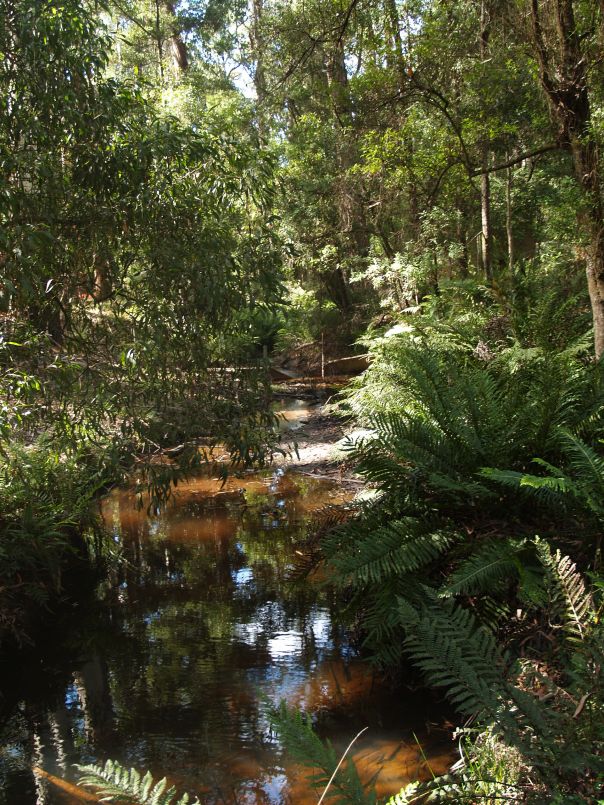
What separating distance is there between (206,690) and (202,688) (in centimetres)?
3

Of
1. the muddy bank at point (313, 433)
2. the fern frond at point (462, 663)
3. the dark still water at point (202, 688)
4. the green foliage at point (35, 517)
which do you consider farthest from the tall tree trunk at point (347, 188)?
the fern frond at point (462, 663)

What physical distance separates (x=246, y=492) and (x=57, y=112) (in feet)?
15.4

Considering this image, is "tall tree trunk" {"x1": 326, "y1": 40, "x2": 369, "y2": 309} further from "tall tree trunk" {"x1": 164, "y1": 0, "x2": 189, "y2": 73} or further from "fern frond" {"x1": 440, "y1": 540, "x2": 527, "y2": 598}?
"fern frond" {"x1": 440, "y1": 540, "x2": 527, "y2": 598}

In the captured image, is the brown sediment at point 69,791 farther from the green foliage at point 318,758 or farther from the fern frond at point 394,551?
the green foliage at point 318,758

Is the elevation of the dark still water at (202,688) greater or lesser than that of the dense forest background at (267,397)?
lesser

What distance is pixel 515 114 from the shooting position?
8617mm

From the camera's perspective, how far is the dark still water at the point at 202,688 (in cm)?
297

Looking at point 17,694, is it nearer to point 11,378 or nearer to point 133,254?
point 11,378

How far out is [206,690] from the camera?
143 inches

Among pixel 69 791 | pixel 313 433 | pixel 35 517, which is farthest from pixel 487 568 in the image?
pixel 313 433

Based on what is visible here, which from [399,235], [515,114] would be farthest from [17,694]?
[399,235]

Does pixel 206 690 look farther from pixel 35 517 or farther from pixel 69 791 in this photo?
pixel 35 517

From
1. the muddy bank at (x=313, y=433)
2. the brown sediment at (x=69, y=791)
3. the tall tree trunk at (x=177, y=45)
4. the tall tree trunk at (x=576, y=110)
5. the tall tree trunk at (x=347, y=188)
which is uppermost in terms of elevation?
the tall tree trunk at (x=177, y=45)

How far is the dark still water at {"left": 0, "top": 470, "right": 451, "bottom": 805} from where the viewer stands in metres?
2.97
